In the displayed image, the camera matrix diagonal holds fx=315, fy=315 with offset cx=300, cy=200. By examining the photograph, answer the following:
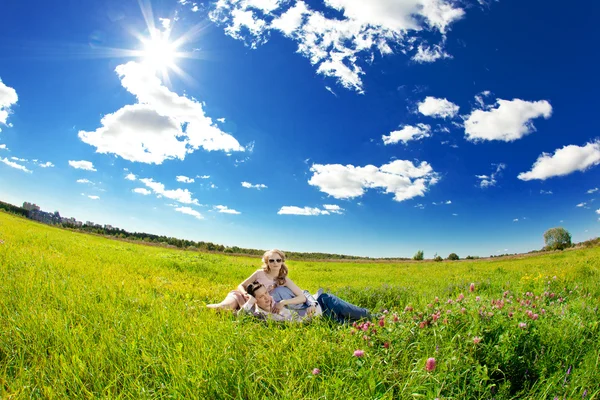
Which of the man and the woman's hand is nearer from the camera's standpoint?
the man

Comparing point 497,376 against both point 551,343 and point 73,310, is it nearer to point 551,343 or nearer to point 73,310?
point 551,343

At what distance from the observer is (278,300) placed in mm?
6914

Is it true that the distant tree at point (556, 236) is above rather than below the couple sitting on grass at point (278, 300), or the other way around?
above

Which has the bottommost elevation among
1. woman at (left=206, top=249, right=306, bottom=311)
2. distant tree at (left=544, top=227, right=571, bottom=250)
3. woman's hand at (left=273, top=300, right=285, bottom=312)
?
woman's hand at (left=273, top=300, right=285, bottom=312)

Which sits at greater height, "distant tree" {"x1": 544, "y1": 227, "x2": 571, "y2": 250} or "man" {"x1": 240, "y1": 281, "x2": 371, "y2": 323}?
"distant tree" {"x1": 544, "y1": 227, "x2": 571, "y2": 250}

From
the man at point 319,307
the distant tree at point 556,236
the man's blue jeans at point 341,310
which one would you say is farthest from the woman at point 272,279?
the distant tree at point 556,236

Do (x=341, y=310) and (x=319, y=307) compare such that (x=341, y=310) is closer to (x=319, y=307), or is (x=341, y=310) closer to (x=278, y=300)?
(x=319, y=307)

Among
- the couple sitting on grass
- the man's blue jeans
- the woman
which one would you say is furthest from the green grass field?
the woman

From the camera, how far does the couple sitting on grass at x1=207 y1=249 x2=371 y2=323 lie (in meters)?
6.10

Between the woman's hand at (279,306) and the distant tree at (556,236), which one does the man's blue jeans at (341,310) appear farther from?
the distant tree at (556,236)

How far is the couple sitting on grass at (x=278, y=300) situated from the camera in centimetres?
610

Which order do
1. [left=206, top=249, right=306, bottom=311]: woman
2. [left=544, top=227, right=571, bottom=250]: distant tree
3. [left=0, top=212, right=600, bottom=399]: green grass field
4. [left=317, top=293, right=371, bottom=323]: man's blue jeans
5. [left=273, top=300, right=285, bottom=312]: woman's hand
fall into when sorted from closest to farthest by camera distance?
[left=0, top=212, right=600, bottom=399]: green grass field → [left=317, top=293, right=371, bottom=323]: man's blue jeans → [left=273, top=300, right=285, bottom=312]: woman's hand → [left=206, top=249, right=306, bottom=311]: woman → [left=544, top=227, right=571, bottom=250]: distant tree

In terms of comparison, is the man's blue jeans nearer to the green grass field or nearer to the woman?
the woman

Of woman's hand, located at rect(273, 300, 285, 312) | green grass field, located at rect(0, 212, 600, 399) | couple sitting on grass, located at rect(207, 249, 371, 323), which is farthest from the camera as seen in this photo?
woman's hand, located at rect(273, 300, 285, 312)
